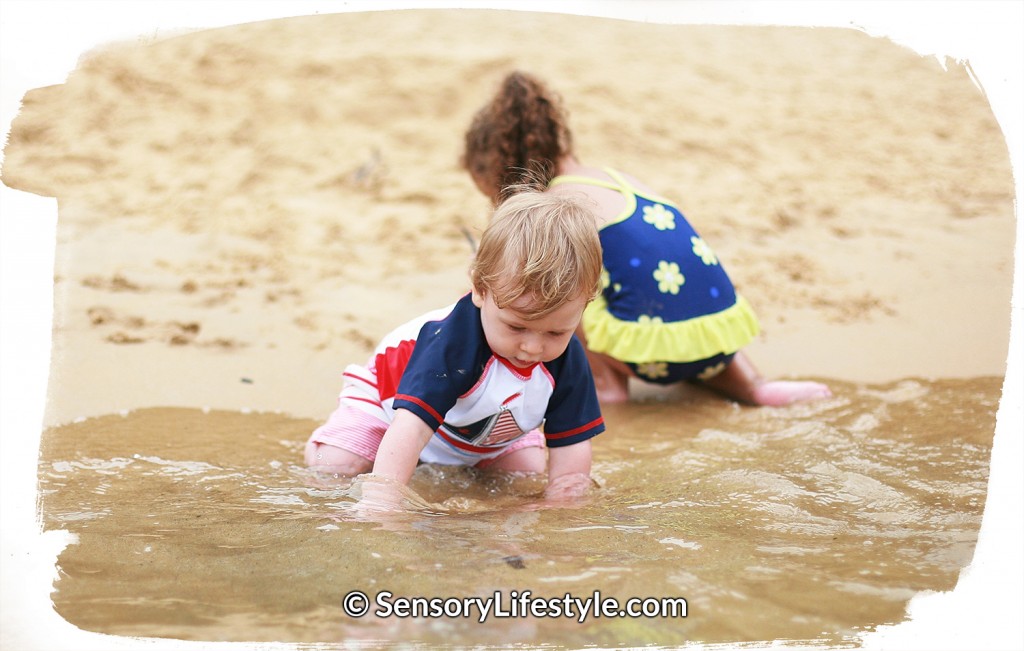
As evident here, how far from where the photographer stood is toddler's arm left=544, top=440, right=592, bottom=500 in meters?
2.43

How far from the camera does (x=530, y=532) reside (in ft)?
6.64

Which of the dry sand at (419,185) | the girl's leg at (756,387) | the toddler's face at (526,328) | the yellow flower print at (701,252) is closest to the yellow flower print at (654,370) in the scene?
the girl's leg at (756,387)

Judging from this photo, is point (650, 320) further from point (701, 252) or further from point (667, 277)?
point (701, 252)

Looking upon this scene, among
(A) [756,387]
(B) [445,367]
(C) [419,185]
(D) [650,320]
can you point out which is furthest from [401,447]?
(C) [419,185]

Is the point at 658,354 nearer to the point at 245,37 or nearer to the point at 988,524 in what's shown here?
the point at 988,524

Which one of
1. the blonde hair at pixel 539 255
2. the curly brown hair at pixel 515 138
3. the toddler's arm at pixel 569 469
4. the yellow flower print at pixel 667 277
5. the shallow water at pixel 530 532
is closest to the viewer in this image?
the shallow water at pixel 530 532

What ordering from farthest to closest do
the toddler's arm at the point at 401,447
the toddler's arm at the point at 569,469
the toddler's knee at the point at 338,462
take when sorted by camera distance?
the toddler's knee at the point at 338,462 → the toddler's arm at the point at 569,469 → the toddler's arm at the point at 401,447

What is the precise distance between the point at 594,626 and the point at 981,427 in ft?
6.01

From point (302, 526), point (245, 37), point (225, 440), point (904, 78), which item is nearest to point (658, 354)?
point (225, 440)

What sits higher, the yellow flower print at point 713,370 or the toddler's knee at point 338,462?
the yellow flower print at point 713,370

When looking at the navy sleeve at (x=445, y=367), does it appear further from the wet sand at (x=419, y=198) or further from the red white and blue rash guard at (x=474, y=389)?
the wet sand at (x=419, y=198)

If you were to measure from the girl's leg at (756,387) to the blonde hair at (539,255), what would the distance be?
1.37m

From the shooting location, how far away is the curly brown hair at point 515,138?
344 centimetres

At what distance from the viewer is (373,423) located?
264 cm
